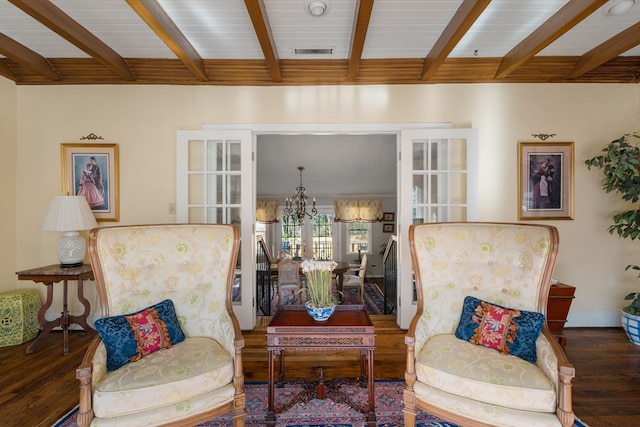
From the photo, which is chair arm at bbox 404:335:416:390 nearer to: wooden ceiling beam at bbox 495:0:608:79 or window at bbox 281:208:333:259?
wooden ceiling beam at bbox 495:0:608:79

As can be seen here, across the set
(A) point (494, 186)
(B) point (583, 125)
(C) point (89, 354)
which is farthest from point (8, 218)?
(B) point (583, 125)

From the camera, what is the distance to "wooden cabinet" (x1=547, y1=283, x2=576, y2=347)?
9.09 ft

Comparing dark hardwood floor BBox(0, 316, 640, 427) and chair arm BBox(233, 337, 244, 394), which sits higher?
chair arm BBox(233, 337, 244, 394)

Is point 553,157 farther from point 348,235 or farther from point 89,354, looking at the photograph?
point 348,235

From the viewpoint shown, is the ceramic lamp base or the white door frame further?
the white door frame

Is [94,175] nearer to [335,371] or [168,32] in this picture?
Result: [168,32]

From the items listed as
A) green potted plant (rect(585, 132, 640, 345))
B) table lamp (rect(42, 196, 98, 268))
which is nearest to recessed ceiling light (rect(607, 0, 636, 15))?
green potted plant (rect(585, 132, 640, 345))

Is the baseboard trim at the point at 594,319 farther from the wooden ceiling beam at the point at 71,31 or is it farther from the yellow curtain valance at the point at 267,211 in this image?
the yellow curtain valance at the point at 267,211

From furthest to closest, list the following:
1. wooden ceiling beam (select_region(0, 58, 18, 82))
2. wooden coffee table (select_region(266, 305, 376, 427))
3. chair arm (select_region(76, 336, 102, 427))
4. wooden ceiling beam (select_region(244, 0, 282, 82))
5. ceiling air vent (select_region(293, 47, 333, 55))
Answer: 1. wooden ceiling beam (select_region(0, 58, 18, 82))
2. ceiling air vent (select_region(293, 47, 333, 55))
3. wooden ceiling beam (select_region(244, 0, 282, 82))
4. wooden coffee table (select_region(266, 305, 376, 427))
5. chair arm (select_region(76, 336, 102, 427))

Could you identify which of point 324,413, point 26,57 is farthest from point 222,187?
point 324,413

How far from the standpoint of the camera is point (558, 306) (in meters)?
2.79

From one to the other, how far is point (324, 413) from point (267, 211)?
6638 millimetres

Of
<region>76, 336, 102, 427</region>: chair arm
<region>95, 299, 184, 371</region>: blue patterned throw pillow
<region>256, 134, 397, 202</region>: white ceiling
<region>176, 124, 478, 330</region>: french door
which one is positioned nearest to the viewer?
<region>76, 336, 102, 427</region>: chair arm

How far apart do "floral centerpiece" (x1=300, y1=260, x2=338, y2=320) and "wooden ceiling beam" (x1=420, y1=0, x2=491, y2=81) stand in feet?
6.28
